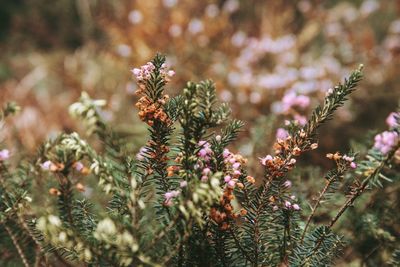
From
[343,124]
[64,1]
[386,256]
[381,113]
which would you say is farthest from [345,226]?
[64,1]

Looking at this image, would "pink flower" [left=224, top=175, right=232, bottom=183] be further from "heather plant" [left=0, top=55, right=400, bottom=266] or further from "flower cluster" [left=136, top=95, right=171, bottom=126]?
"flower cluster" [left=136, top=95, right=171, bottom=126]

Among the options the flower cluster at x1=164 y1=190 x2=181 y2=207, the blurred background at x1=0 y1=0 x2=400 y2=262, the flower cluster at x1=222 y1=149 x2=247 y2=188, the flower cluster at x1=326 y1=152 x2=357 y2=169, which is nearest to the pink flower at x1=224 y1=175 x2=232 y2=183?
the flower cluster at x1=222 y1=149 x2=247 y2=188

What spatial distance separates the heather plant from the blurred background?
143 centimetres

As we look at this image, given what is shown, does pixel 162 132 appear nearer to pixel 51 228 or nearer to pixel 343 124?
pixel 51 228

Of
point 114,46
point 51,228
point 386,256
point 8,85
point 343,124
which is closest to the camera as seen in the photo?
point 51,228

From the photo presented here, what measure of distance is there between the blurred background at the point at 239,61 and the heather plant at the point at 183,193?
1.43m

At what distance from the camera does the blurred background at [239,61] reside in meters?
3.13

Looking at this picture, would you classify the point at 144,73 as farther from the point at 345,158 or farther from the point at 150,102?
the point at 345,158

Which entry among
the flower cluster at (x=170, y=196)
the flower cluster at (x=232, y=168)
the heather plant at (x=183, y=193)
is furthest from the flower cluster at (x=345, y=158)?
the flower cluster at (x=170, y=196)

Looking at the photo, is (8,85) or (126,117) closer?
(126,117)

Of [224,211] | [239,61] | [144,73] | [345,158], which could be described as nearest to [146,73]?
[144,73]

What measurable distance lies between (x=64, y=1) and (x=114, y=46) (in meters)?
2.87

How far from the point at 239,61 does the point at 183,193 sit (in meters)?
2.78

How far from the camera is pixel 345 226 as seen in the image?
4.86 feet
